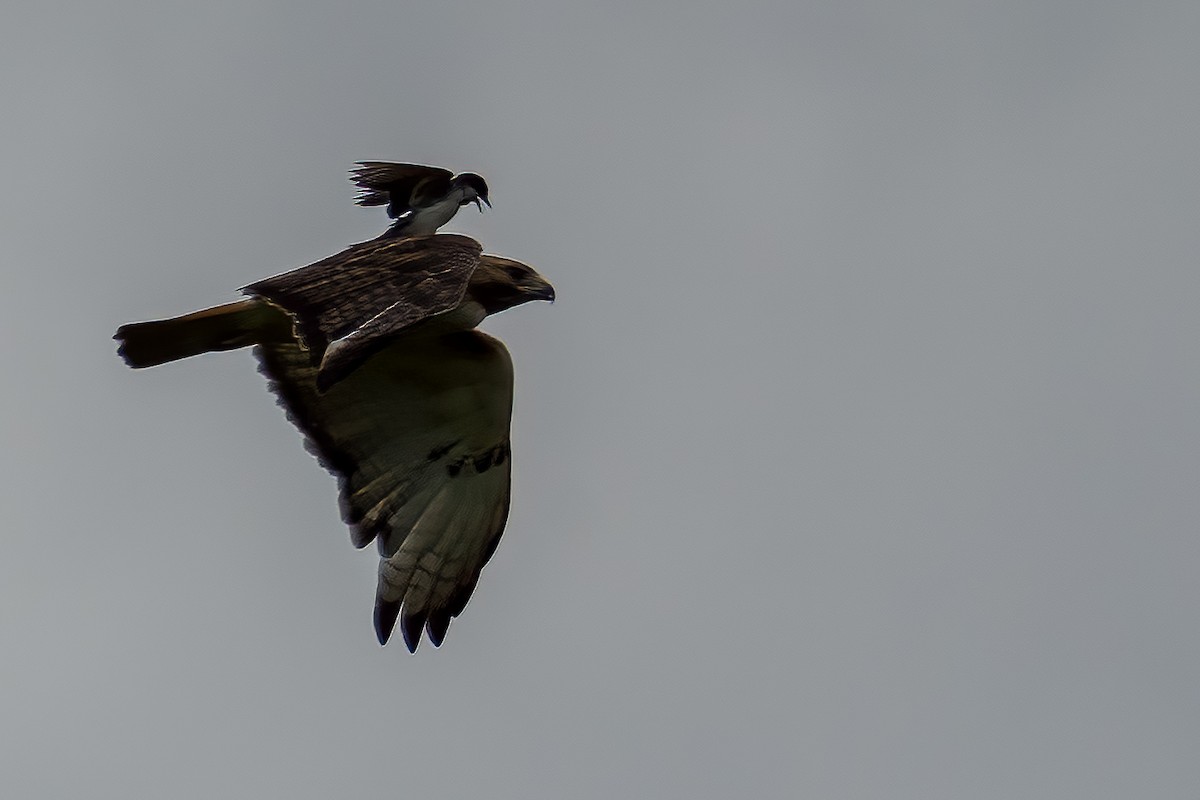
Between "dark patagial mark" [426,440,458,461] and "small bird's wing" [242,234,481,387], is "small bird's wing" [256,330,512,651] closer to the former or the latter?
"dark patagial mark" [426,440,458,461]

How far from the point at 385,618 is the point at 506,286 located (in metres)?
1.97

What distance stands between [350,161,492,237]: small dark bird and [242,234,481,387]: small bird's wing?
1405 millimetres

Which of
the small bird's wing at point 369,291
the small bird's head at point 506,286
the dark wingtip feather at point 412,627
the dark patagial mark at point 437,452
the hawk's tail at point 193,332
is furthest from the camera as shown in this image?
the dark patagial mark at point 437,452

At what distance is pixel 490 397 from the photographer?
36.6 ft

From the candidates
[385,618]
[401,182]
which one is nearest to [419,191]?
[401,182]

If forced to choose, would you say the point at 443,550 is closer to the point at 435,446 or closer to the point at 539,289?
the point at 435,446

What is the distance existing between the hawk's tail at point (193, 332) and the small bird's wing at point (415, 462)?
1.97 feet

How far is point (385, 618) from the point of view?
11.1m

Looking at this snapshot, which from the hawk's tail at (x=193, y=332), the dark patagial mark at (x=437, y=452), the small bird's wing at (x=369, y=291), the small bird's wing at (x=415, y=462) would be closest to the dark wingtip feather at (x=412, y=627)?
the small bird's wing at (x=415, y=462)

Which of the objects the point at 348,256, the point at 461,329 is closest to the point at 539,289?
the point at 461,329

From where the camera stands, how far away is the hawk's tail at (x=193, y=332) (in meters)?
10.1

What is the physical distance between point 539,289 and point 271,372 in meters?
1.65

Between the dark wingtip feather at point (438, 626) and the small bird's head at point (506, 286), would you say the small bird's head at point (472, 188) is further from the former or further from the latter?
the dark wingtip feather at point (438, 626)

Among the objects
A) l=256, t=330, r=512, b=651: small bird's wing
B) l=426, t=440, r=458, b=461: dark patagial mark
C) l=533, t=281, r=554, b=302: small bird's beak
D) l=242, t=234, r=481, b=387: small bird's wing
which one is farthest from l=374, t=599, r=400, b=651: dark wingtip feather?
l=242, t=234, r=481, b=387: small bird's wing
